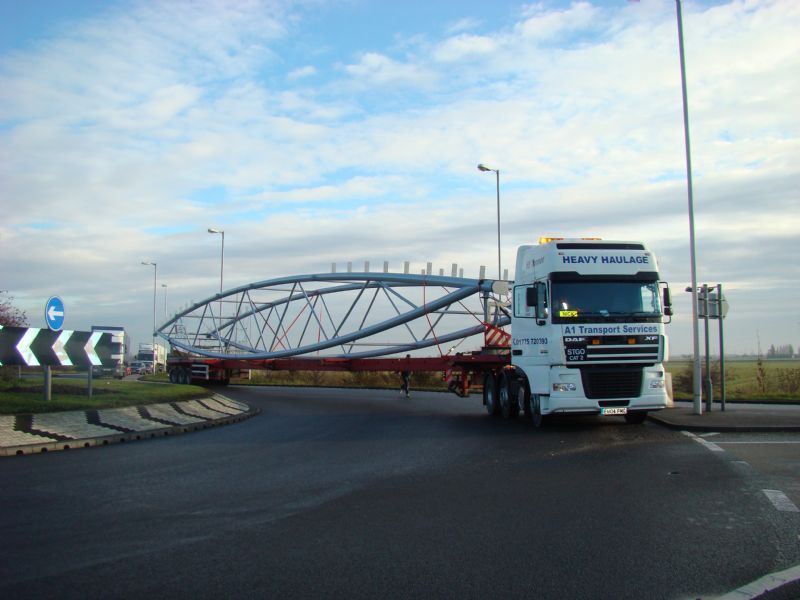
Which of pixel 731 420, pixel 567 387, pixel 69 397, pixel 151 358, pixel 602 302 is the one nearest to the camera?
pixel 567 387

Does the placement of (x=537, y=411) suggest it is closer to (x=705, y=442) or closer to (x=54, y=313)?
(x=705, y=442)

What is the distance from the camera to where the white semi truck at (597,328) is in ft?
49.3

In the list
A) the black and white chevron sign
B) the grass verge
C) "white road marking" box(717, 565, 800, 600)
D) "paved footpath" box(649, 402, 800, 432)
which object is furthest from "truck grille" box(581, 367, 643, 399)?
the black and white chevron sign

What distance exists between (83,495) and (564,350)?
960 cm

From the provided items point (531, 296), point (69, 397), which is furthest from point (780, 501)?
point (69, 397)

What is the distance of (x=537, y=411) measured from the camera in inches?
640

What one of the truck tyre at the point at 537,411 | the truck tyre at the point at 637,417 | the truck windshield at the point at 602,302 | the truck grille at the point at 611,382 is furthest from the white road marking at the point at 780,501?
the truck tyre at the point at 637,417

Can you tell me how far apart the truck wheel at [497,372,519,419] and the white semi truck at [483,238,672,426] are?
2.38m

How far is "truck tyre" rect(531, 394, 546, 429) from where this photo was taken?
52.6 feet

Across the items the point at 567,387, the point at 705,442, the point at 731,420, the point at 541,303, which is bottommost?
the point at 705,442

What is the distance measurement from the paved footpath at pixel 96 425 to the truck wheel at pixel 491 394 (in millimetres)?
7124

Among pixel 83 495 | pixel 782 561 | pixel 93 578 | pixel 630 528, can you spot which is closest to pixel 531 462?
pixel 630 528

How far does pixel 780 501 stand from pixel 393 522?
4331 mm

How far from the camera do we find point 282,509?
7965mm
